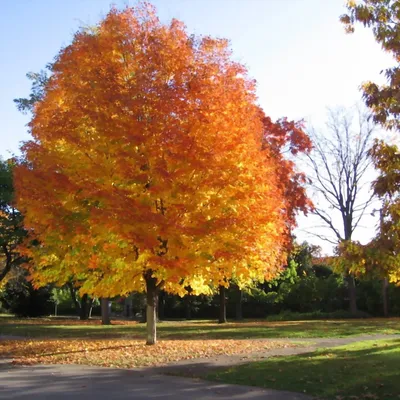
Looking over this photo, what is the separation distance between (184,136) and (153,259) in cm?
340

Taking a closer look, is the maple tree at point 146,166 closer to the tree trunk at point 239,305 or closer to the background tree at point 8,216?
the background tree at point 8,216

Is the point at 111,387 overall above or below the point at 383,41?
below

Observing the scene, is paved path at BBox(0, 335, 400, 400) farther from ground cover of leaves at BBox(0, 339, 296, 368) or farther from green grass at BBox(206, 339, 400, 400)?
ground cover of leaves at BBox(0, 339, 296, 368)

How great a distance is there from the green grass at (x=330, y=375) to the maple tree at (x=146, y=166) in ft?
10.8

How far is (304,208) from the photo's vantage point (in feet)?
112

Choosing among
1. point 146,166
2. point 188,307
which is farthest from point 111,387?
point 188,307

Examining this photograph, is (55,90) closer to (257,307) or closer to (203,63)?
(203,63)

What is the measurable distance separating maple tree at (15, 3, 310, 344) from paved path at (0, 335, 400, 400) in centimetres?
308

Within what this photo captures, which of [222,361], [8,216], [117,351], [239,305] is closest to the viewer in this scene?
[222,361]

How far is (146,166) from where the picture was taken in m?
14.2

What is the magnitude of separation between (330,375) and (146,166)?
282 inches

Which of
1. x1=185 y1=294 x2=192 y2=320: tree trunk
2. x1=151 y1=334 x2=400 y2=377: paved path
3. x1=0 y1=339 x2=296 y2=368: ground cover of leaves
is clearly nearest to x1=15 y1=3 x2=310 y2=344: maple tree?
x1=0 y1=339 x2=296 y2=368: ground cover of leaves

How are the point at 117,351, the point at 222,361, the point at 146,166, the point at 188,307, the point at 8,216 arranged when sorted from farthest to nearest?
the point at 188,307 < the point at 8,216 < the point at 117,351 < the point at 146,166 < the point at 222,361

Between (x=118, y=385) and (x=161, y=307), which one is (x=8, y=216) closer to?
(x=161, y=307)
